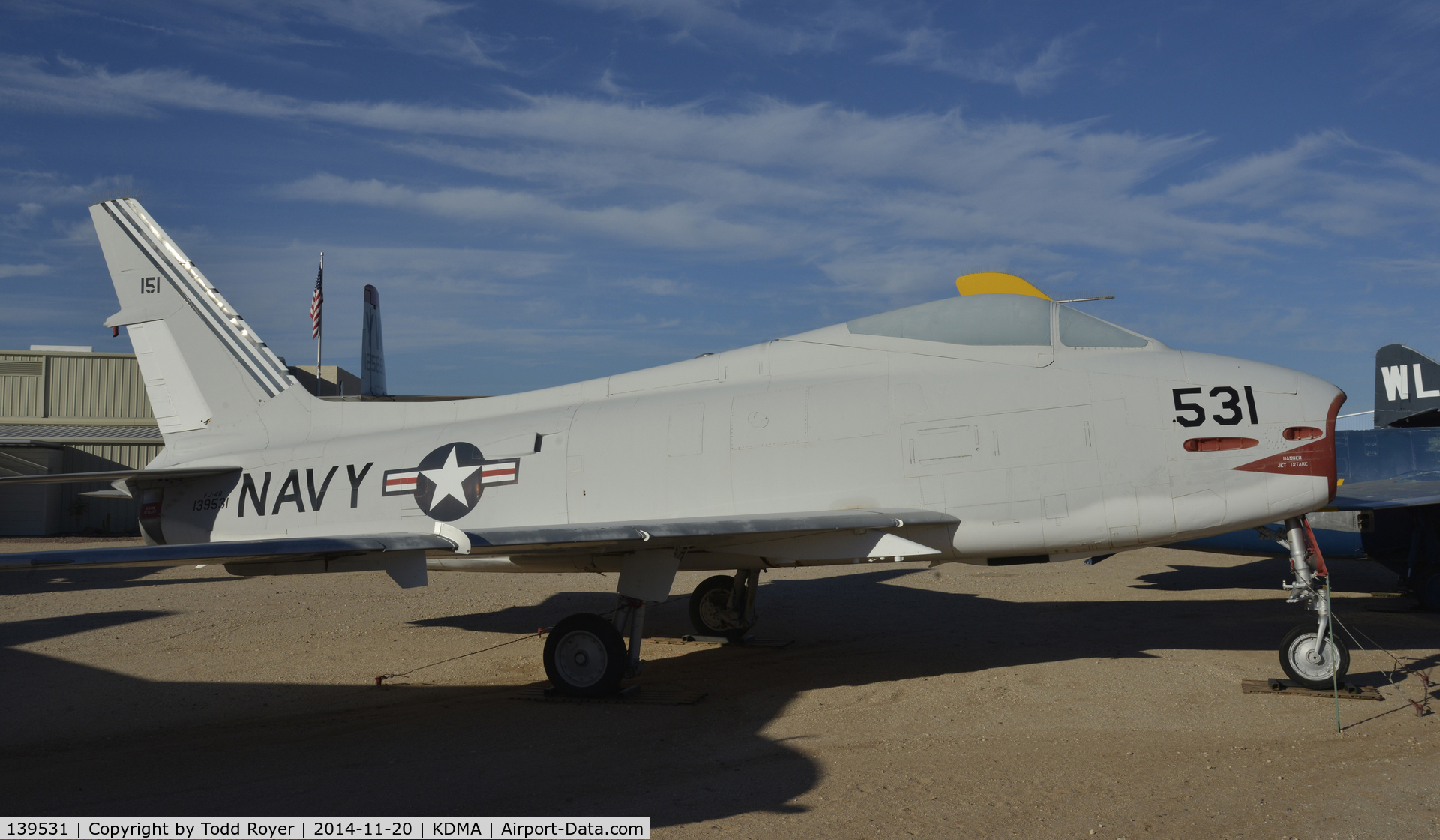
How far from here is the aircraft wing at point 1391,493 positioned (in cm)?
1241

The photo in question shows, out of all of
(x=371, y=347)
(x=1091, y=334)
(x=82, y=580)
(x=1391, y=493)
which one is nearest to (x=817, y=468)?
(x=1091, y=334)

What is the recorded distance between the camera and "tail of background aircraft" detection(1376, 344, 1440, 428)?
60.1 ft

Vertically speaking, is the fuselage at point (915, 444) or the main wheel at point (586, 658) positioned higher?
the fuselage at point (915, 444)

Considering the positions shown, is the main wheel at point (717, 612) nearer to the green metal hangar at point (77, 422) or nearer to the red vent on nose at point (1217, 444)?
the red vent on nose at point (1217, 444)

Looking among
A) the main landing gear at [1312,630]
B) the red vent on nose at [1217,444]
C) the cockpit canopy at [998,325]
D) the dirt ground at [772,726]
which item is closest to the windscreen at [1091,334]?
the cockpit canopy at [998,325]

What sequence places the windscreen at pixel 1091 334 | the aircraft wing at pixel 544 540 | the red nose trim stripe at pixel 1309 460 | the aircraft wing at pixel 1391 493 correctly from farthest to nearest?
the aircraft wing at pixel 1391 493 < the windscreen at pixel 1091 334 < the red nose trim stripe at pixel 1309 460 < the aircraft wing at pixel 544 540

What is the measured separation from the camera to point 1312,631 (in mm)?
7555

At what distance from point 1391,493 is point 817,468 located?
1164cm

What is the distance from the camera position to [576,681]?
798 cm

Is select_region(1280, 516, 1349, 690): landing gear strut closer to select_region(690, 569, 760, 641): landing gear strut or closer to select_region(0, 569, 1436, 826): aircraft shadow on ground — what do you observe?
select_region(0, 569, 1436, 826): aircraft shadow on ground

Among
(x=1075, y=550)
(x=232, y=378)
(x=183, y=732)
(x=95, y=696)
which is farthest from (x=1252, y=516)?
(x=232, y=378)

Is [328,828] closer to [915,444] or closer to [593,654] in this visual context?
[593,654]

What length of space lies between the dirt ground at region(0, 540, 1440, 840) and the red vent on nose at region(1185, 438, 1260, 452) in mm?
2126

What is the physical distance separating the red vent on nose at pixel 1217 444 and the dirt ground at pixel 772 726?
213 centimetres
